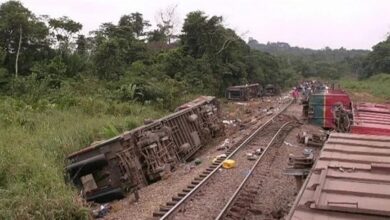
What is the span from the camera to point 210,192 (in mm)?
11906

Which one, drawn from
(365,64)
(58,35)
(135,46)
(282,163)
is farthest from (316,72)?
(282,163)

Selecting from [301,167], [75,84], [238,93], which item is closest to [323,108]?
[75,84]

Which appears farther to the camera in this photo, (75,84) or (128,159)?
(75,84)

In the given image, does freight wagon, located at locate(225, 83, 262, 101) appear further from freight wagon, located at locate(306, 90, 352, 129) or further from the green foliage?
the green foliage

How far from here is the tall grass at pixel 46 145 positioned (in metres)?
9.52

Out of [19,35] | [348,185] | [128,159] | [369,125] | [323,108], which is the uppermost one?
[19,35]

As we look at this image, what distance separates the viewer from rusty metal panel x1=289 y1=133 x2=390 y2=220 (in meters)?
5.09

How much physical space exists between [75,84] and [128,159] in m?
13.8

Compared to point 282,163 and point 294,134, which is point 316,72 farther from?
point 282,163

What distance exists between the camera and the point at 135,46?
37.8 m

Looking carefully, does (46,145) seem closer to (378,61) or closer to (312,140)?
(312,140)

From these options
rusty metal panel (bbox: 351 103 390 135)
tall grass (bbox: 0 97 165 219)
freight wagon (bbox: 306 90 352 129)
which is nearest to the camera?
tall grass (bbox: 0 97 165 219)

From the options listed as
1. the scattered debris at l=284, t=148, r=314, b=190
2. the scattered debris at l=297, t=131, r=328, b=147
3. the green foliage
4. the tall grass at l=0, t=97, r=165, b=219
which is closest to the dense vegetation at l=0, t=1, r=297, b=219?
the tall grass at l=0, t=97, r=165, b=219

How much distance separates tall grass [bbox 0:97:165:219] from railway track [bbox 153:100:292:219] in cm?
190
